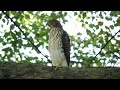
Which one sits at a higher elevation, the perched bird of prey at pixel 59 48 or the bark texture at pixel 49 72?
the bark texture at pixel 49 72

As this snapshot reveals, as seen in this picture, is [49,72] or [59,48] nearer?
[49,72]

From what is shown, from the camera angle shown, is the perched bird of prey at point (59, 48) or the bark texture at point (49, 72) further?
the perched bird of prey at point (59, 48)

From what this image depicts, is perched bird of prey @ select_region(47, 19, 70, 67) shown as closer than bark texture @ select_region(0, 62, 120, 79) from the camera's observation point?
No

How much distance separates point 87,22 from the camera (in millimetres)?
7926

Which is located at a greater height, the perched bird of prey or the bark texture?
the bark texture

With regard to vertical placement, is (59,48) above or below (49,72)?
below
